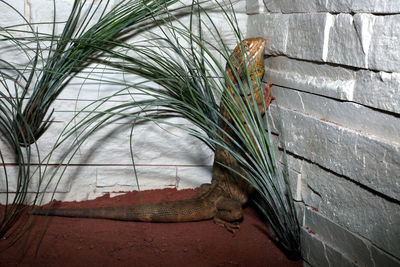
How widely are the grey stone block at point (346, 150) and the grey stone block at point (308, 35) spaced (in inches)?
11.2

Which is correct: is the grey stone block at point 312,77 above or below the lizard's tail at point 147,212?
above

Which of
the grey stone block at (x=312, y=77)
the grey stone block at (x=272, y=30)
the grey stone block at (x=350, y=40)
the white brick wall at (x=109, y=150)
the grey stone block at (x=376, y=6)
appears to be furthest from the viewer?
the white brick wall at (x=109, y=150)

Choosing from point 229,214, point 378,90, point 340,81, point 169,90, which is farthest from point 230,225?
point 378,90

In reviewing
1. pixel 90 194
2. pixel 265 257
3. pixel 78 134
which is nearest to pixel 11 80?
pixel 78 134

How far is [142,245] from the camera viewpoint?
215 centimetres

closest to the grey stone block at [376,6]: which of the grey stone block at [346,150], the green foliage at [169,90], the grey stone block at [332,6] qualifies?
the grey stone block at [332,6]

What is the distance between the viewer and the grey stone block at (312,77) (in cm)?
168

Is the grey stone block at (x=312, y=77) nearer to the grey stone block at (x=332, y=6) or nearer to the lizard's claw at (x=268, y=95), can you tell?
the lizard's claw at (x=268, y=95)

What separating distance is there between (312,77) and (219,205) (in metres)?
0.94

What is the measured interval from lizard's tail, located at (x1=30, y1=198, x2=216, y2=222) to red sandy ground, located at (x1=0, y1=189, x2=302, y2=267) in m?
0.04

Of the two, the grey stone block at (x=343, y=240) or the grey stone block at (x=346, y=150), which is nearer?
the grey stone block at (x=346, y=150)

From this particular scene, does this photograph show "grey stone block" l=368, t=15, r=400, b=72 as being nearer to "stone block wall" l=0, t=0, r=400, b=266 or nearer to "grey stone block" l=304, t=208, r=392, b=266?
"stone block wall" l=0, t=0, r=400, b=266

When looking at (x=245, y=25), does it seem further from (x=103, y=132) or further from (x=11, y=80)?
(x=11, y=80)

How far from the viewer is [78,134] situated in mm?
2529
